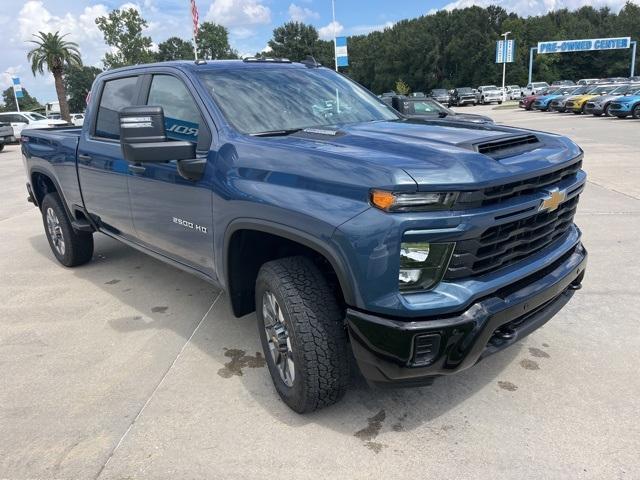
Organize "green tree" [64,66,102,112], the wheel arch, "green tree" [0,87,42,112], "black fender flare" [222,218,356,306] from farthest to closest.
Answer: "green tree" [0,87,42,112]
"green tree" [64,66,102,112]
the wheel arch
"black fender flare" [222,218,356,306]

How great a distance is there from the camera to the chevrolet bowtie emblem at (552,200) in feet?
8.32

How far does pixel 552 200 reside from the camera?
2.60m

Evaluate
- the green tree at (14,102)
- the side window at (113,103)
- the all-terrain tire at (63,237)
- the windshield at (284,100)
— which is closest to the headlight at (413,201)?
the windshield at (284,100)

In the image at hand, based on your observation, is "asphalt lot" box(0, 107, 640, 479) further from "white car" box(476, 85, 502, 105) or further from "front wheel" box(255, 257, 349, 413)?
"white car" box(476, 85, 502, 105)

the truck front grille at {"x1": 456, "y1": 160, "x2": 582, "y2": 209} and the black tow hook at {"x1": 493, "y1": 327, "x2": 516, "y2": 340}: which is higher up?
the truck front grille at {"x1": 456, "y1": 160, "x2": 582, "y2": 209}

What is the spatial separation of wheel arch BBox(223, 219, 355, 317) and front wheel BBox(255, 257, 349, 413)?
0.39 ft

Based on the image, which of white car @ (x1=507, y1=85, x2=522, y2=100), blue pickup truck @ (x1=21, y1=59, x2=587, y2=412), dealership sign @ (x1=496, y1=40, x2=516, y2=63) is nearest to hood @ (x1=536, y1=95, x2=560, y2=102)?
white car @ (x1=507, y1=85, x2=522, y2=100)

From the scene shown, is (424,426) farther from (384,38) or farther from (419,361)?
(384,38)

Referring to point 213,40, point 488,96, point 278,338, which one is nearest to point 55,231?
point 278,338

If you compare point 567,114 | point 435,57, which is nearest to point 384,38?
point 435,57

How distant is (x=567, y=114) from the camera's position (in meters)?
30.3

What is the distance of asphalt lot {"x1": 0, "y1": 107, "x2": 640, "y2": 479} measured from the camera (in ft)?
8.14

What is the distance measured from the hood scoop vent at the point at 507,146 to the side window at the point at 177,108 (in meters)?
1.68

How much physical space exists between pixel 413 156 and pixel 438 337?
2.63 feet
